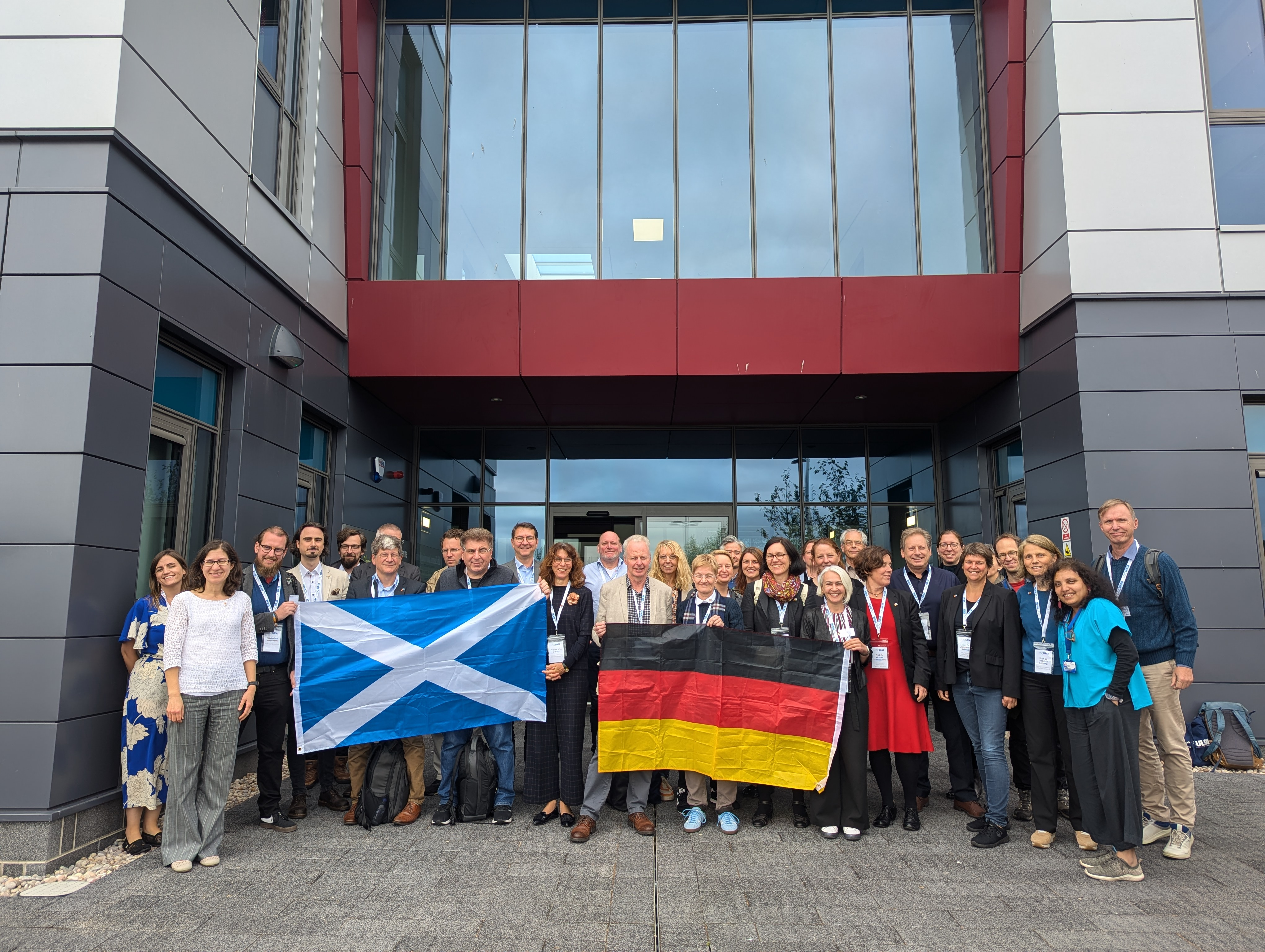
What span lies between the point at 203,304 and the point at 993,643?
6649 mm

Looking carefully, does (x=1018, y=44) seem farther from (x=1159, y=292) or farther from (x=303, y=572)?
(x=303, y=572)

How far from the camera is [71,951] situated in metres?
3.68

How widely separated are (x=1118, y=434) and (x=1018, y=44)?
16.5 feet

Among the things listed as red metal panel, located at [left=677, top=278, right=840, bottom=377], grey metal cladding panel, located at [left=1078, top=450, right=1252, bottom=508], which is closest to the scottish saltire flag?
red metal panel, located at [left=677, top=278, right=840, bottom=377]

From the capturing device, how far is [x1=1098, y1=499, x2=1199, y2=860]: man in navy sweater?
497cm

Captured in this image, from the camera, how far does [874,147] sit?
10891 millimetres

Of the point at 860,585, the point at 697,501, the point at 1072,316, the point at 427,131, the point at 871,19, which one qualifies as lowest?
the point at 860,585

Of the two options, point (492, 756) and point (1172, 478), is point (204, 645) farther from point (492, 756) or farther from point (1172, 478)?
point (1172, 478)

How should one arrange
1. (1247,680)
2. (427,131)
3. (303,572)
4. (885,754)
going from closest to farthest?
1. (885,754)
2. (303,572)
3. (1247,680)
4. (427,131)

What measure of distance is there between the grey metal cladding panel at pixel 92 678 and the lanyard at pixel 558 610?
283cm

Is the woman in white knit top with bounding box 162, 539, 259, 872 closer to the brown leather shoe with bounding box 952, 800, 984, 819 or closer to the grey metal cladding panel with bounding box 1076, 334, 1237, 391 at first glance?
the brown leather shoe with bounding box 952, 800, 984, 819

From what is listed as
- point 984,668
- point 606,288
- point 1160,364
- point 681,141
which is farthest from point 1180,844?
point 681,141

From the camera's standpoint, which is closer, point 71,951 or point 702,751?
point 71,951

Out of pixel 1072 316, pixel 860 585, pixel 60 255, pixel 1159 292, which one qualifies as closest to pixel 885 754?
pixel 860 585
